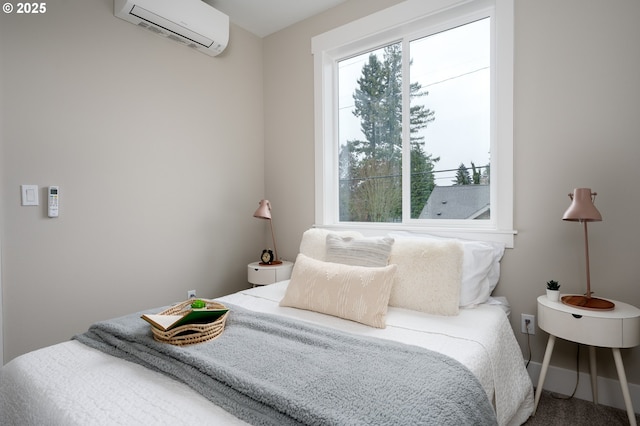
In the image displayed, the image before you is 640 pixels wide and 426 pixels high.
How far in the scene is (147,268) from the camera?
2.43 m

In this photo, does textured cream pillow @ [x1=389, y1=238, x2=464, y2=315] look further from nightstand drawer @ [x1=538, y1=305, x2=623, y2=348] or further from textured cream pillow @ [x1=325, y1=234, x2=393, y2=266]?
nightstand drawer @ [x1=538, y1=305, x2=623, y2=348]

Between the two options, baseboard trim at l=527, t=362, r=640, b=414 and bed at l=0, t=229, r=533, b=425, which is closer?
bed at l=0, t=229, r=533, b=425

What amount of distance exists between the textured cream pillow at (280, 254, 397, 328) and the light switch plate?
1561 mm

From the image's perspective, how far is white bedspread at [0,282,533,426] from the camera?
0.89 metres

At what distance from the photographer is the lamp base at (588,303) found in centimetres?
152

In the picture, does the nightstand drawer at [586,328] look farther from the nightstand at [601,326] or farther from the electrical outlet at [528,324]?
the electrical outlet at [528,324]

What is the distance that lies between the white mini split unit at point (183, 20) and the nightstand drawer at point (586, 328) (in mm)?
2884

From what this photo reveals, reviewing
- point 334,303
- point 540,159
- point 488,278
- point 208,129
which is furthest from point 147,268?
point 540,159

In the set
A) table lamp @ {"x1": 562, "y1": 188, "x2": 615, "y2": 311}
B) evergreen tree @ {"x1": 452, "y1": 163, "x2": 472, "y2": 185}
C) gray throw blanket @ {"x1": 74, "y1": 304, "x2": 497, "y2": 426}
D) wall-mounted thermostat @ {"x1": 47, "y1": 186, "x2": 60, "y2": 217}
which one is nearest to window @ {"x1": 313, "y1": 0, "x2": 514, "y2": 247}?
evergreen tree @ {"x1": 452, "y1": 163, "x2": 472, "y2": 185}

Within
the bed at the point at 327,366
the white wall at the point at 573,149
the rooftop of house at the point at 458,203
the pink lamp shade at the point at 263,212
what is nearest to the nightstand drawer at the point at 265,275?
the pink lamp shade at the point at 263,212

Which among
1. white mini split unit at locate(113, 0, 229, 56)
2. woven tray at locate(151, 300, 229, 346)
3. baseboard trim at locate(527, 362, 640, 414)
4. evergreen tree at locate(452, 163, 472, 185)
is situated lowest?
baseboard trim at locate(527, 362, 640, 414)

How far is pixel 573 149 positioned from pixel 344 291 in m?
1.48

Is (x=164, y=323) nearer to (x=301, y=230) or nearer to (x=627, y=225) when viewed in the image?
(x=301, y=230)

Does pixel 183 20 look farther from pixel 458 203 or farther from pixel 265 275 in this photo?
pixel 458 203
